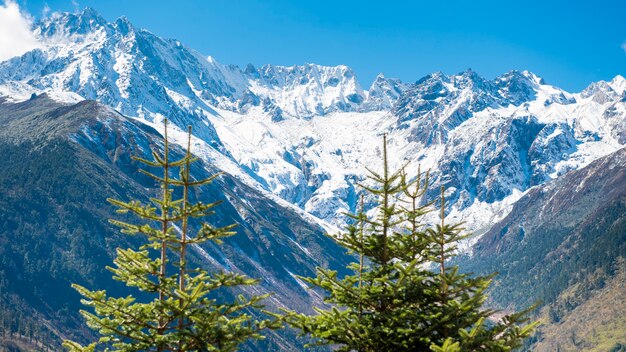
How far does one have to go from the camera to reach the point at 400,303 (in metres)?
27.7

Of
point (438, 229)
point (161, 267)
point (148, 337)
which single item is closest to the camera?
point (148, 337)

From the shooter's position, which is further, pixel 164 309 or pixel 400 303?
pixel 400 303

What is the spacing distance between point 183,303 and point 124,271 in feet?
7.58

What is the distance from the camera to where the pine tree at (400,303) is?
85.5 feet

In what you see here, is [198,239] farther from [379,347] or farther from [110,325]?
[379,347]

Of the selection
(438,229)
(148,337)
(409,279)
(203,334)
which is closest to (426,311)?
(409,279)

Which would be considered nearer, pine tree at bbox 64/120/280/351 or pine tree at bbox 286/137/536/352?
pine tree at bbox 64/120/280/351

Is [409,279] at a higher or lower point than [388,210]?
lower

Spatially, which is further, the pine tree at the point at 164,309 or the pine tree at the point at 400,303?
the pine tree at the point at 400,303

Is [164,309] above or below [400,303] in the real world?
below

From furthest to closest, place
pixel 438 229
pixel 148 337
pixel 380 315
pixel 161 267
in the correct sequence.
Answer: pixel 438 229, pixel 380 315, pixel 161 267, pixel 148 337

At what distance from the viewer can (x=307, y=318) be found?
1075 inches

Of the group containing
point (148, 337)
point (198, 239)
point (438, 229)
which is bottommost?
point (148, 337)

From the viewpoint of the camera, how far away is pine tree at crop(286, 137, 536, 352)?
2605 cm
